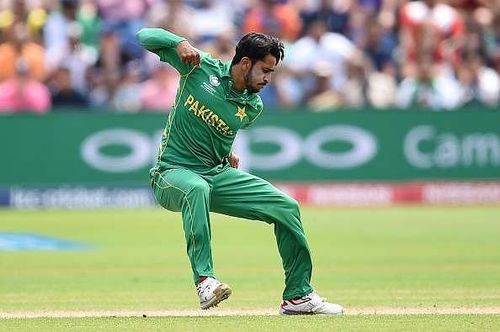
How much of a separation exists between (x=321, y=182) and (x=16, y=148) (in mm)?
4159

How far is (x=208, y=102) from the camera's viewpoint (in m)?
7.96

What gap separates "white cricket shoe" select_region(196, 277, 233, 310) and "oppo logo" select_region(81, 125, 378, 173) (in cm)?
1035

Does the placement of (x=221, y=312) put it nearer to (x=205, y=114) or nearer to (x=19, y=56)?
(x=205, y=114)

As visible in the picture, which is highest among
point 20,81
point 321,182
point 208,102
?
point 208,102

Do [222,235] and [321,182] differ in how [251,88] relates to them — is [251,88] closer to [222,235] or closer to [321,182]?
[222,235]

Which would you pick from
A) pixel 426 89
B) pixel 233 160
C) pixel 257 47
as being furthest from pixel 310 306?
pixel 426 89

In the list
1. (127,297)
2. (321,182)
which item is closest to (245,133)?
(321,182)

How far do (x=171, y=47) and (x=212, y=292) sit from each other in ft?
4.80

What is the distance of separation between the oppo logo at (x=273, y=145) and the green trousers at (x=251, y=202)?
386 inches

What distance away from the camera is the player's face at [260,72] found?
7.91 meters

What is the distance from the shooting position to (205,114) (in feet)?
26.2

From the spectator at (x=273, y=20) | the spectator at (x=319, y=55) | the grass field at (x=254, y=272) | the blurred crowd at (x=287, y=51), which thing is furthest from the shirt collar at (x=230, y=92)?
the spectator at (x=273, y=20)

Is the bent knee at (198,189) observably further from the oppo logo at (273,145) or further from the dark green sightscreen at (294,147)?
the dark green sightscreen at (294,147)

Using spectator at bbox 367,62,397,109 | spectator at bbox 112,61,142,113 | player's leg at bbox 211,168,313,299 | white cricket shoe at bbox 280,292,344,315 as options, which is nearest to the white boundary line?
white cricket shoe at bbox 280,292,344,315
